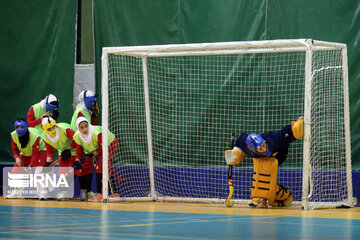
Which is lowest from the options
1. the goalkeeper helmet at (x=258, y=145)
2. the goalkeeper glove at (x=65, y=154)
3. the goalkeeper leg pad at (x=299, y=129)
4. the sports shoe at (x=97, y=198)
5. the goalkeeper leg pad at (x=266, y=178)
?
the sports shoe at (x=97, y=198)

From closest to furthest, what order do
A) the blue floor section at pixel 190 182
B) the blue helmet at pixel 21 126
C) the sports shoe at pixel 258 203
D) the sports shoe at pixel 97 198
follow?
the sports shoe at pixel 258 203 < the sports shoe at pixel 97 198 < the blue floor section at pixel 190 182 < the blue helmet at pixel 21 126

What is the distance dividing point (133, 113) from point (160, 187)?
1.12m

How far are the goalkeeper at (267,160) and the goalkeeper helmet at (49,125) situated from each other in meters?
2.53

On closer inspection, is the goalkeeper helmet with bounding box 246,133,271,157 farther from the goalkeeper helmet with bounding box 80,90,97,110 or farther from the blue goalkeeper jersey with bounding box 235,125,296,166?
the goalkeeper helmet with bounding box 80,90,97,110

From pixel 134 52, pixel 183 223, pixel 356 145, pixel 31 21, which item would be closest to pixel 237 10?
pixel 134 52

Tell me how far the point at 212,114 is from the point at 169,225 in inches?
191

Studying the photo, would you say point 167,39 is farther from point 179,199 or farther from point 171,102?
point 179,199

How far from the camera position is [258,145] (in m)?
7.59

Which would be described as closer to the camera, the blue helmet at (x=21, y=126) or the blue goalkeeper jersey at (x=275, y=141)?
the blue goalkeeper jersey at (x=275, y=141)

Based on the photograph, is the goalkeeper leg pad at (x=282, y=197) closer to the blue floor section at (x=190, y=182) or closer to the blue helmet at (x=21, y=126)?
the blue floor section at (x=190, y=182)

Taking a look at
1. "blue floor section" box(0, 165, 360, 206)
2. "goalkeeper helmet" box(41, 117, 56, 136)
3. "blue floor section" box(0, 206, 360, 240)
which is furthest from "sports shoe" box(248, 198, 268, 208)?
"goalkeeper helmet" box(41, 117, 56, 136)

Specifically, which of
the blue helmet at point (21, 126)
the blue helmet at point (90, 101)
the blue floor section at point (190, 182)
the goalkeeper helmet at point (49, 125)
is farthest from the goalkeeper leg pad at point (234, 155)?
the blue helmet at point (21, 126)

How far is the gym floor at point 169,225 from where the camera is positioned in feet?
14.1

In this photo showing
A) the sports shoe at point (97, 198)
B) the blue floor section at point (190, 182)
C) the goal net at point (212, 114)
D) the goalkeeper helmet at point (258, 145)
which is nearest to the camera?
the goalkeeper helmet at point (258, 145)
